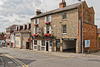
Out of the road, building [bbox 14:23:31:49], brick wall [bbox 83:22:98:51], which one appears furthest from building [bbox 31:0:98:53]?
building [bbox 14:23:31:49]

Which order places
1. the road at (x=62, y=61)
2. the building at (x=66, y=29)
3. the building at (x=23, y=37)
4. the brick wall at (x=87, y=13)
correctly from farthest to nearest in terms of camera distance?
the building at (x=23, y=37), the brick wall at (x=87, y=13), the building at (x=66, y=29), the road at (x=62, y=61)

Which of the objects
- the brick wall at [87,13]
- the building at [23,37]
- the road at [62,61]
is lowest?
the road at [62,61]

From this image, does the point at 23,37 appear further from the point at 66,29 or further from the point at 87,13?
the point at 87,13

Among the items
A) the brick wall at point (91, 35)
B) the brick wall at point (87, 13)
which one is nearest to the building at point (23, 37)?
the brick wall at point (87, 13)

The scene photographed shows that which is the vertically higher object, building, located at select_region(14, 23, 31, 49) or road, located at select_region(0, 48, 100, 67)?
building, located at select_region(14, 23, 31, 49)

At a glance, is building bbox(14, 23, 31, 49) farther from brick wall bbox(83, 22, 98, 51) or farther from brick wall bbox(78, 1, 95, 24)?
brick wall bbox(83, 22, 98, 51)

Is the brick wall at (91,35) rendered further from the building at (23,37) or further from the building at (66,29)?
the building at (23,37)

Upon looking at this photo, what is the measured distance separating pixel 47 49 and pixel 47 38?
2.83m

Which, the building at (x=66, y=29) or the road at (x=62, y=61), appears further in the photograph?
the building at (x=66, y=29)

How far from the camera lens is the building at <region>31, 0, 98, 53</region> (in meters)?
18.4

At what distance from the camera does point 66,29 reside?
20.2 meters

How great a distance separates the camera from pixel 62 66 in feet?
31.7

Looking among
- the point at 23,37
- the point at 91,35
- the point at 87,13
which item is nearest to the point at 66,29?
the point at 91,35

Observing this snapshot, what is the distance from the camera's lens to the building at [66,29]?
60.5ft
